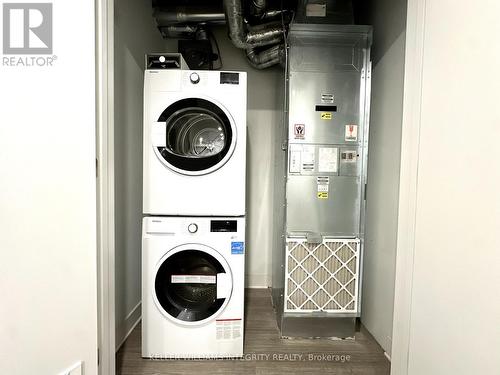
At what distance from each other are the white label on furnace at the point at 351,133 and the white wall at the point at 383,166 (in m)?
0.21

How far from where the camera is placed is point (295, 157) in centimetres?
181

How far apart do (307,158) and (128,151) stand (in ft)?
4.36

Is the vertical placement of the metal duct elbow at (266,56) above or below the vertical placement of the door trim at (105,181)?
above

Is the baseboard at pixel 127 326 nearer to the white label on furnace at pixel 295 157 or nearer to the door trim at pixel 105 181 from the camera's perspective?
the door trim at pixel 105 181

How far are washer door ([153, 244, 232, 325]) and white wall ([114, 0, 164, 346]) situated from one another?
0.37 meters

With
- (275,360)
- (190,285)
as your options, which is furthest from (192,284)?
(275,360)

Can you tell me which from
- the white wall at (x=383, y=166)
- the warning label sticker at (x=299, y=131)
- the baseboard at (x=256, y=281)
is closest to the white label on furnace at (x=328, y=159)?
the warning label sticker at (x=299, y=131)

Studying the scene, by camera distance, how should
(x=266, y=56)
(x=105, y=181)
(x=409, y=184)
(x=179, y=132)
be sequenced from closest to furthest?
(x=409, y=184) < (x=105, y=181) < (x=179, y=132) < (x=266, y=56)

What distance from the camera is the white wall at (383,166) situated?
1.66 meters

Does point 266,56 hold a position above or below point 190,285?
above

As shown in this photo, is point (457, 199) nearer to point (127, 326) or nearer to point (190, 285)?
point (190, 285)

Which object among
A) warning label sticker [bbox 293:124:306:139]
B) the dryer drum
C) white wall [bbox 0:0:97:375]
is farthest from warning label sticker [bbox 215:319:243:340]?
warning label sticker [bbox 293:124:306:139]

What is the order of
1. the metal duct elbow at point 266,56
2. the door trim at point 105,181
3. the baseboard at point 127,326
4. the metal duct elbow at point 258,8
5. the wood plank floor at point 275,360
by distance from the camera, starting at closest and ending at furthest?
the door trim at point 105,181, the wood plank floor at point 275,360, the baseboard at point 127,326, the metal duct elbow at point 258,8, the metal duct elbow at point 266,56

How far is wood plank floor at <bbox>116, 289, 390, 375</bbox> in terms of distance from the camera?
1583 mm
